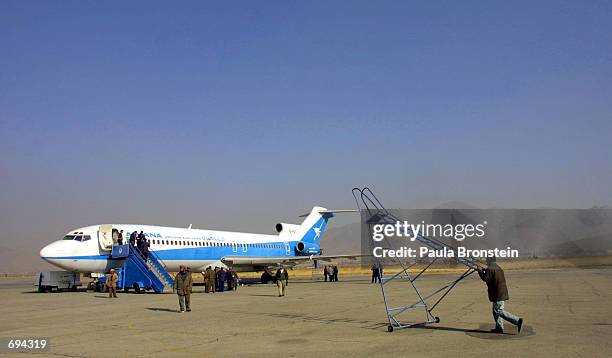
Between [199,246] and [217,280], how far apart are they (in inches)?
240

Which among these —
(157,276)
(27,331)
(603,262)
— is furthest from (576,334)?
(603,262)

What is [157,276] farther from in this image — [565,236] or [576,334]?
[565,236]

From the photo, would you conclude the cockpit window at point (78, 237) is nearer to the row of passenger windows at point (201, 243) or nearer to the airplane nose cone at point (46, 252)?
the airplane nose cone at point (46, 252)

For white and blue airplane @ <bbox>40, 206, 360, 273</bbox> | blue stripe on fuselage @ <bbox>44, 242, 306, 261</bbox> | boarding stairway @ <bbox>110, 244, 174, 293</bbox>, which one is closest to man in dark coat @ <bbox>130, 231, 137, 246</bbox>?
white and blue airplane @ <bbox>40, 206, 360, 273</bbox>

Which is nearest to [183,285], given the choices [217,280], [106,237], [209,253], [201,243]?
[106,237]

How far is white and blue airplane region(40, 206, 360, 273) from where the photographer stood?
28.3 meters

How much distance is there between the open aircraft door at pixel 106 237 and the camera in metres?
28.9

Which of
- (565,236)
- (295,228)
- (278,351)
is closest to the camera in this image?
(278,351)

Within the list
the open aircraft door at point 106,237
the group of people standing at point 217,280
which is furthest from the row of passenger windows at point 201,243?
the group of people standing at point 217,280

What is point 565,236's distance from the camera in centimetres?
8000

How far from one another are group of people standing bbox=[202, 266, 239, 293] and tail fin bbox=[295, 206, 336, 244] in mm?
18940

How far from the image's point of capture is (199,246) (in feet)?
119

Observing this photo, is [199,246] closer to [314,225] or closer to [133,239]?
[133,239]

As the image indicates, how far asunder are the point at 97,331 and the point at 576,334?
10.8m
